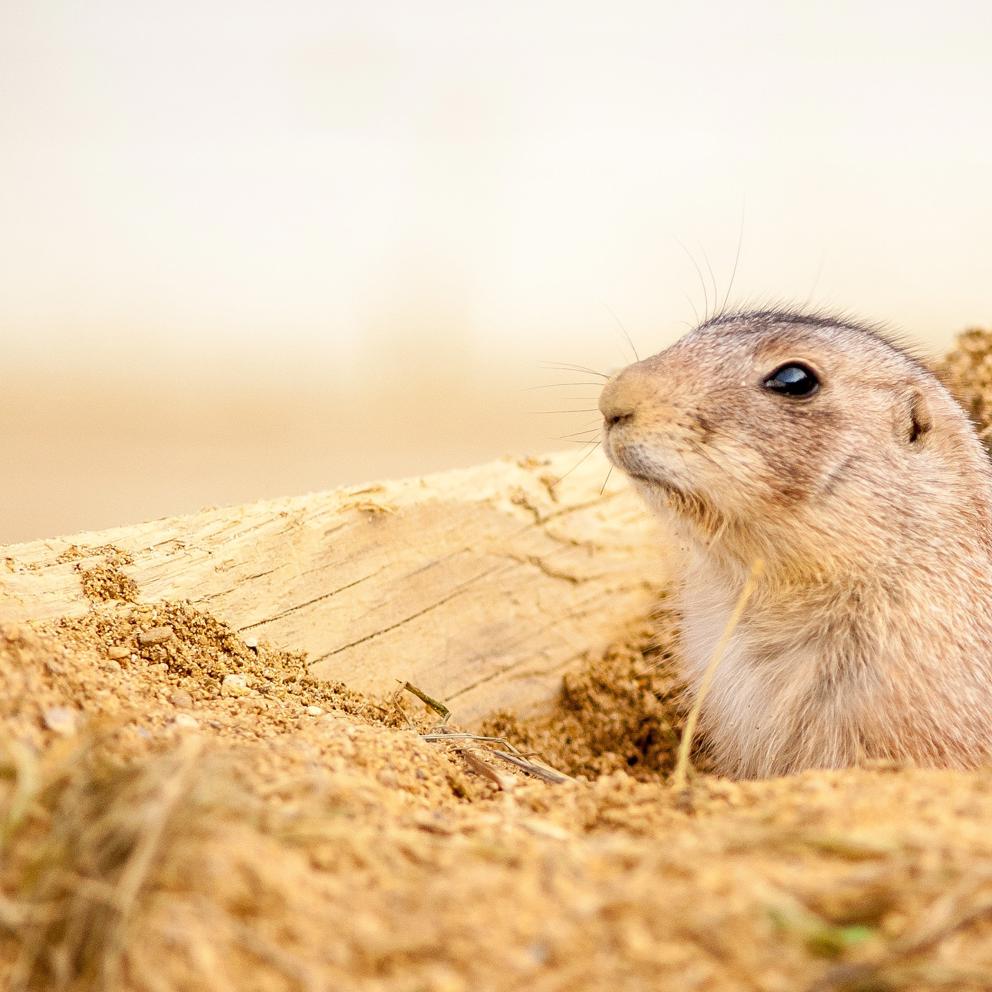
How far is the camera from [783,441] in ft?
10.5

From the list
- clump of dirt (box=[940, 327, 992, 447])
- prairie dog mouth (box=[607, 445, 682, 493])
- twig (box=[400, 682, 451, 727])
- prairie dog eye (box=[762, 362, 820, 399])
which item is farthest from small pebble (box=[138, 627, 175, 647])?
clump of dirt (box=[940, 327, 992, 447])

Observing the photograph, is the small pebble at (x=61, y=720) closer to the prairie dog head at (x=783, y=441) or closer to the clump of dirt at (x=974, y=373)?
the prairie dog head at (x=783, y=441)

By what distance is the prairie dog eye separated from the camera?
10.9 feet

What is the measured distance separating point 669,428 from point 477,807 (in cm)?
132

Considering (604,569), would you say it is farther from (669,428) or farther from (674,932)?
(674,932)

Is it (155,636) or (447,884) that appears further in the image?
(155,636)

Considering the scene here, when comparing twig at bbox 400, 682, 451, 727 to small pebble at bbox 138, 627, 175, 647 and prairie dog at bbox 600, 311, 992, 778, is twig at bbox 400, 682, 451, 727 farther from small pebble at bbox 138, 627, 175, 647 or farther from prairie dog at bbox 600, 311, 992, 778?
prairie dog at bbox 600, 311, 992, 778

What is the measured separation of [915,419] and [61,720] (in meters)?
2.85

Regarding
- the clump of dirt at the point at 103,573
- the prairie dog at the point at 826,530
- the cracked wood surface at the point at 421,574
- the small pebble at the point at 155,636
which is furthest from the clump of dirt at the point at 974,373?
the clump of dirt at the point at 103,573

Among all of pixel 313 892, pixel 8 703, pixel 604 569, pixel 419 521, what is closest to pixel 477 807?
pixel 313 892

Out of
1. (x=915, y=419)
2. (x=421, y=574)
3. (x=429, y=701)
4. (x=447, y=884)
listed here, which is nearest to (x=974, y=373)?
(x=915, y=419)

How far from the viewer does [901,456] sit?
3.38 meters

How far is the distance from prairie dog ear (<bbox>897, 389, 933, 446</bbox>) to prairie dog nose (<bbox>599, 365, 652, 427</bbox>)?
0.95 m

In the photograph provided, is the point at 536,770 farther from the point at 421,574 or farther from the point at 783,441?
the point at 421,574
